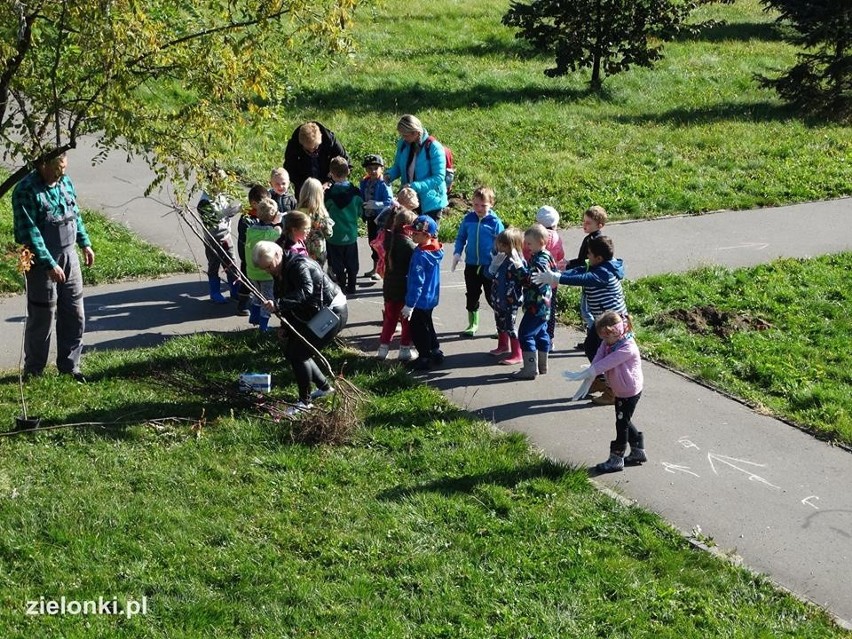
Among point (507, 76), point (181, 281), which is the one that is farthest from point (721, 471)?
point (507, 76)

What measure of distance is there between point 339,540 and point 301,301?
224 cm

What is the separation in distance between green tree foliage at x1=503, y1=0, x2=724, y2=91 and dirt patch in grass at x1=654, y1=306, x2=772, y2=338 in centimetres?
1042

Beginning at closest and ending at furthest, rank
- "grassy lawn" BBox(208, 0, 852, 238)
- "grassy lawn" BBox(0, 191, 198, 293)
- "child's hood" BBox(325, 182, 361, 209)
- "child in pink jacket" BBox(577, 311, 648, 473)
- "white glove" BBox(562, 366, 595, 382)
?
"child in pink jacket" BBox(577, 311, 648, 473) < "white glove" BBox(562, 366, 595, 382) < "child's hood" BBox(325, 182, 361, 209) < "grassy lawn" BBox(0, 191, 198, 293) < "grassy lawn" BBox(208, 0, 852, 238)

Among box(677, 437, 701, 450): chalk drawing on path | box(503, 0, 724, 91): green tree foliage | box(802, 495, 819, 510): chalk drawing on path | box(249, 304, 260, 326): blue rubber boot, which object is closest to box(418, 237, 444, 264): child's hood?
box(249, 304, 260, 326): blue rubber boot

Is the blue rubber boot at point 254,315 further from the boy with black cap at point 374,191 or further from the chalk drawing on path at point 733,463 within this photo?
the chalk drawing on path at point 733,463

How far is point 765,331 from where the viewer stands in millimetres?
10859

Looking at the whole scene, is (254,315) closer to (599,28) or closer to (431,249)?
(431,249)

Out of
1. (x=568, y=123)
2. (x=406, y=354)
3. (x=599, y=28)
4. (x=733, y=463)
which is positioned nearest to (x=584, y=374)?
(x=733, y=463)

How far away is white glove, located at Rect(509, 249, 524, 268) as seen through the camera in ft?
30.8

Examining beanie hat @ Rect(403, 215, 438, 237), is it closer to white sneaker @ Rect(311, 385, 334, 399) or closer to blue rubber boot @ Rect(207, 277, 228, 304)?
white sneaker @ Rect(311, 385, 334, 399)

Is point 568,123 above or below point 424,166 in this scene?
above

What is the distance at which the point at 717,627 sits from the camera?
6.13m

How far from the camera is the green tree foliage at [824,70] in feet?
68.2

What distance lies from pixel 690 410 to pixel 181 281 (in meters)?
5.90
